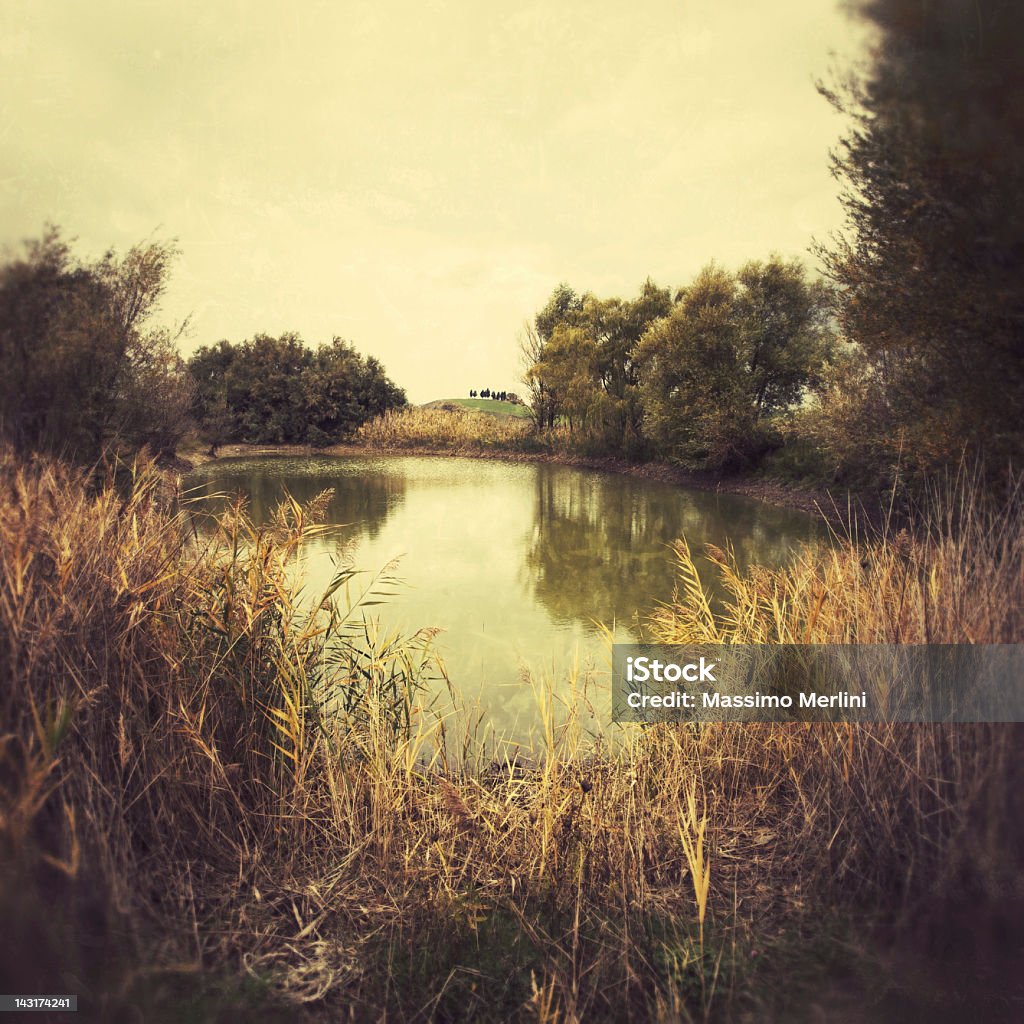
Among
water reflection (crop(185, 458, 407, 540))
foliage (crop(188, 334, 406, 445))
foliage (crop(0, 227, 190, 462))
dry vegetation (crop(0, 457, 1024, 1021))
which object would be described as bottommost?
dry vegetation (crop(0, 457, 1024, 1021))

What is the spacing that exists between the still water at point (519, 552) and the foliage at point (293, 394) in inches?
611

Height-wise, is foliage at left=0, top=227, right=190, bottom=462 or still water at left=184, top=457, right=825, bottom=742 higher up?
foliage at left=0, top=227, right=190, bottom=462

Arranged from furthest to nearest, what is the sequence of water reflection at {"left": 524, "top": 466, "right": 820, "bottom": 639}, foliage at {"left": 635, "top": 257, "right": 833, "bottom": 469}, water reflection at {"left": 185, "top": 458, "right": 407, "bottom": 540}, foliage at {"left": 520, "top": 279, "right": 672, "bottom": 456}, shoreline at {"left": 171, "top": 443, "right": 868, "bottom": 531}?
foliage at {"left": 520, "top": 279, "right": 672, "bottom": 456} < foliage at {"left": 635, "top": 257, "right": 833, "bottom": 469} < shoreline at {"left": 171, "top": 443, "right": 868, "bottom": 531} < water reflection at {"left": 185, "top": 458, "right": 407, "bottom": 540} < water reflection at {"left": 524, "top": 466, "right": 820, "bottom": 639}

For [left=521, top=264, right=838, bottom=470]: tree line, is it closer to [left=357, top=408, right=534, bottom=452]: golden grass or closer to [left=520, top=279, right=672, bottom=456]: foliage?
[left=520, top=279, right=672, bottom=456]: foliage

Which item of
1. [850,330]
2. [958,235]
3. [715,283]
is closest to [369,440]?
[715,283]

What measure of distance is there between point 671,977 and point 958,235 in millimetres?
6547

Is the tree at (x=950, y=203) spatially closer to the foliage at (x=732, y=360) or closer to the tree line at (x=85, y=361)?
the tree line at (x=85, y=361)

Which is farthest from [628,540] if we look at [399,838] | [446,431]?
[446,431]

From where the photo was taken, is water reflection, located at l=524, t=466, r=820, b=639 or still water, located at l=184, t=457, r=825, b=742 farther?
water reflection, located at l=524, t=466, r=820, b=639

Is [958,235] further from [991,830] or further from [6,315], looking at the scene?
[6,315]

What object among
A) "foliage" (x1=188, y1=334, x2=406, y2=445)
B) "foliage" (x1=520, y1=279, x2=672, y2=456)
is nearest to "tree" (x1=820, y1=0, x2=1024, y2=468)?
"foliage" (x1=520, y1=279, x2=672, y2=456)

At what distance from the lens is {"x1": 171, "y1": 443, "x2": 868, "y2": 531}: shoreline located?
1404cm

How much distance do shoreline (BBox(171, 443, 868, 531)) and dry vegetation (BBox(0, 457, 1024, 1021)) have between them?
2.50 meters

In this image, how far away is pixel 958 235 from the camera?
236 inches
